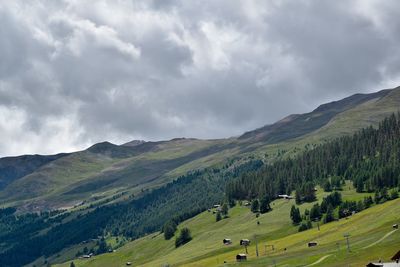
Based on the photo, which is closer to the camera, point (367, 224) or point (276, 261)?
point (276, 261)

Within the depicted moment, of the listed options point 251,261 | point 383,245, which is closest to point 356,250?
point 383,245

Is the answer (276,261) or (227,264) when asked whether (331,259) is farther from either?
(227,264)

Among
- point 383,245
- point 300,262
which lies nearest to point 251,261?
point 300,262

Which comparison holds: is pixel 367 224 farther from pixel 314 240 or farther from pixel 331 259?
pixel 331 259

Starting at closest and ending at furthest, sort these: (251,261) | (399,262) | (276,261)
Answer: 1. (399,262)
2. (276,261)
3. (251,261)

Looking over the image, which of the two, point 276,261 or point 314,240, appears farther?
point 314,240

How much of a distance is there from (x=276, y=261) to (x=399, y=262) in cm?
5086

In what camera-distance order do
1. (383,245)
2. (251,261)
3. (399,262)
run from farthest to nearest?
(251,261) → (383,245) → (399,262)

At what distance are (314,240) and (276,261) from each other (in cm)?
3476

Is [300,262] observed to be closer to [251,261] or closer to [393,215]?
[251,261]

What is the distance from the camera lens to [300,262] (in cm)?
15775

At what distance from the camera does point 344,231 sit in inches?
7790

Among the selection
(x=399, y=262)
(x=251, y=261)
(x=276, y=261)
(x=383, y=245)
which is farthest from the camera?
(x=251, y=261)

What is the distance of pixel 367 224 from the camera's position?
198000 mm
